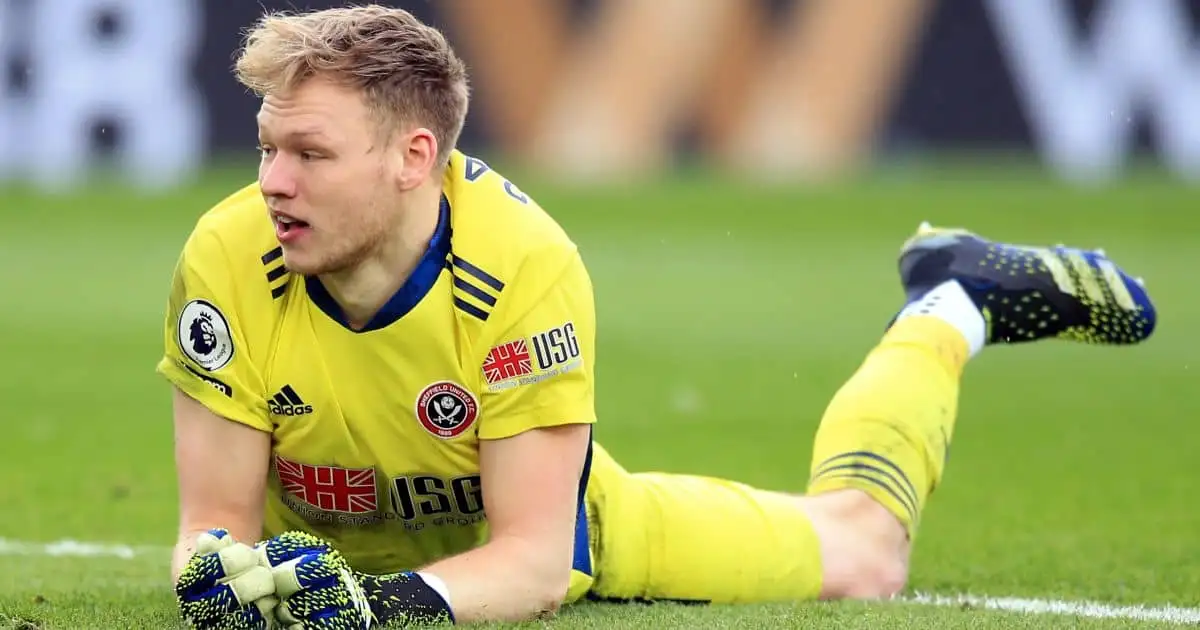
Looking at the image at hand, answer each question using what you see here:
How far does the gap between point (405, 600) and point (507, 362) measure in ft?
1.82

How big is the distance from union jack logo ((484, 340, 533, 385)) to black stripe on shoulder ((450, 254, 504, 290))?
131mm

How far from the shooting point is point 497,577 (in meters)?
3.88

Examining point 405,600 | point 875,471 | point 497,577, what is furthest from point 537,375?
point 875,471

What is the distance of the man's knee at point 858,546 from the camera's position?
4773mm

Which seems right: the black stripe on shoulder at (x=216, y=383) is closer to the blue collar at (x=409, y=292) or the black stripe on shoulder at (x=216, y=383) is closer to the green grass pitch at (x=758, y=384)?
the blue collar at (x=409, y=292)

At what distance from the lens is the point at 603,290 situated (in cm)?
1333

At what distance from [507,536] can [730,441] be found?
13.6 ft

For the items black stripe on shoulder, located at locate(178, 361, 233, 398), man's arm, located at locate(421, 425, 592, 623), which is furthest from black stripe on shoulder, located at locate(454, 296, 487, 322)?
black stripe on shoulder, located at locate(178, 361, 233, 398)

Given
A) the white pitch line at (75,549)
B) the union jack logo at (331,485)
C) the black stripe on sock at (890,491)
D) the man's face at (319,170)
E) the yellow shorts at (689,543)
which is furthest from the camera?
the white pitch line at (75,549)

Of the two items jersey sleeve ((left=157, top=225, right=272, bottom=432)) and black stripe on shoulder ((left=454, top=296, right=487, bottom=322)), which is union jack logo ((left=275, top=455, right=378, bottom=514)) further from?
black stripe on shoulder ((left=454, top=296, right=487, bottom=322))

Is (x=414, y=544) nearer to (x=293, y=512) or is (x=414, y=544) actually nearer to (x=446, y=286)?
(x=293, y=512)

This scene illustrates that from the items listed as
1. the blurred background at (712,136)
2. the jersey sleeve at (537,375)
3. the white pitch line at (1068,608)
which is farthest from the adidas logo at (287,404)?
the blurred background at (712,136)

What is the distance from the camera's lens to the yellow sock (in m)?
5.00

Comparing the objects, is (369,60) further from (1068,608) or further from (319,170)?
(1068,608)
